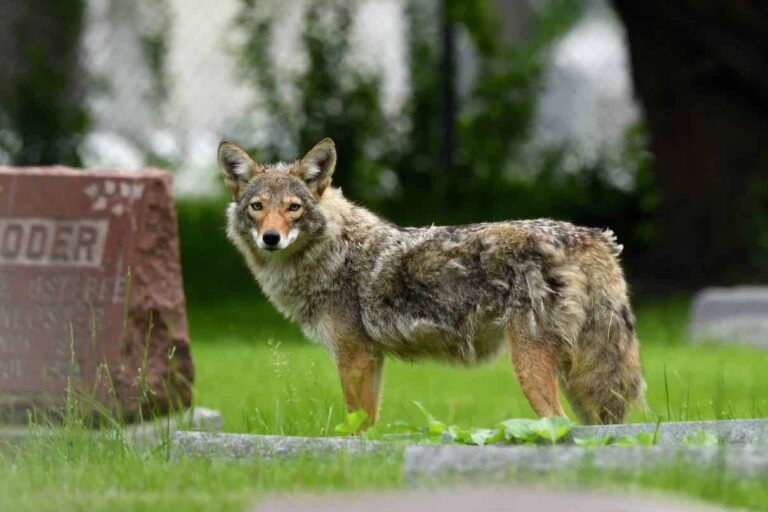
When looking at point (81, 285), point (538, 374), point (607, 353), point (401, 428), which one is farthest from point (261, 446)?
point (81, 285)

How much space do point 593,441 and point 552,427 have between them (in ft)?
0.58

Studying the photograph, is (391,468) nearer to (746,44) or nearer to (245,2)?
(746,44)

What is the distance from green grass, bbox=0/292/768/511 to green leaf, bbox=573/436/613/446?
740 mm

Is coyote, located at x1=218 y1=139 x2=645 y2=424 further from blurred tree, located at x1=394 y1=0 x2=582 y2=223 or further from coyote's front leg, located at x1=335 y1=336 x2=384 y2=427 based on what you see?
blurred tree, located at x1=394 y1=0 x2=582 y2=223

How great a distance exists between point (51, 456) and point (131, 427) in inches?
69.0

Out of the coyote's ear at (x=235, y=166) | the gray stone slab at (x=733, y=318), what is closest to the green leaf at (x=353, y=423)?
the coyote's ear at (x=235, y=166)

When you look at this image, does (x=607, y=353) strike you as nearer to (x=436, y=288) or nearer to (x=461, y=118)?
(x=436, y=288)

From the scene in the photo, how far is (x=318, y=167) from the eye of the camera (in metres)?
7.14

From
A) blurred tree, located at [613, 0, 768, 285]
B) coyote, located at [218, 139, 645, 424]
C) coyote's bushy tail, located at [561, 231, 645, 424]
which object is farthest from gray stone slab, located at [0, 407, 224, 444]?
blurred tree, located at [613, 0, 768, 285]

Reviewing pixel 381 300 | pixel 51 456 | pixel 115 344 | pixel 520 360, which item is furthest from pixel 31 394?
pixel 520 360

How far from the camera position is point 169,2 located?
648 inches

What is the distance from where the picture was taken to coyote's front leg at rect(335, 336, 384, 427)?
6844mm

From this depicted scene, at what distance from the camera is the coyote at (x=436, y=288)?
251 inches

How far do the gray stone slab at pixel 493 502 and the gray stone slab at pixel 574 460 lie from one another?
0.39 metres
